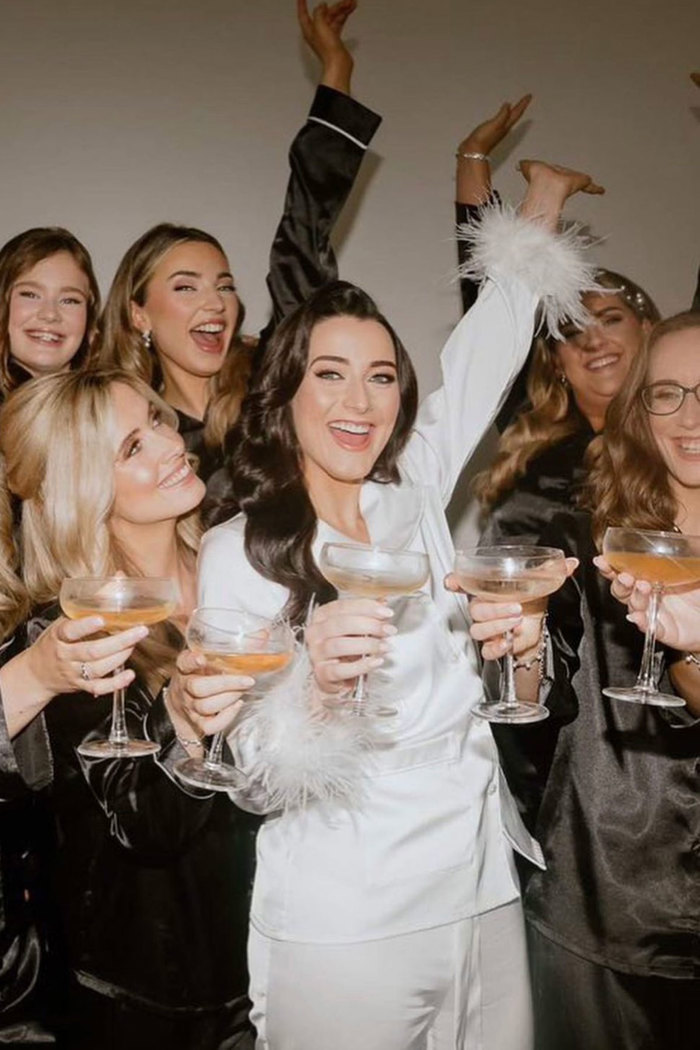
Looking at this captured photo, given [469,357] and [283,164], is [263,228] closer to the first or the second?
[283,164]

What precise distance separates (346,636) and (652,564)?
53 centimetres

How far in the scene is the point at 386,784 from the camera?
1.93 m

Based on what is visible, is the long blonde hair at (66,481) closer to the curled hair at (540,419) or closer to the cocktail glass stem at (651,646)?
the cocktail glass stem at (651,646)

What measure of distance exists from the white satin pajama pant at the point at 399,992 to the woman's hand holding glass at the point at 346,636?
0.50 m

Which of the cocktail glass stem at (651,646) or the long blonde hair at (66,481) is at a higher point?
the long blonde hair at (66,481)

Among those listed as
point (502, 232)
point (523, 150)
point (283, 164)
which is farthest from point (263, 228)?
point (502, 232)

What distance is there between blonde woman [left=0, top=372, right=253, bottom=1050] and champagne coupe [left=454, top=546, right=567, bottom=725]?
42 centimetres

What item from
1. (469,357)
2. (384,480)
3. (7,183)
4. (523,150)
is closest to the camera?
(384,480)

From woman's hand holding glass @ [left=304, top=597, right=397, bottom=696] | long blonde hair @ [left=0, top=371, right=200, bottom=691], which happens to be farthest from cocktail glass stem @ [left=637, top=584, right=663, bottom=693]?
long blonde hair @ [left=0, top=371, right=200, bottom=691]

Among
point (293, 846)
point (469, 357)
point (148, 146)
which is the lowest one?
point (293, 846)

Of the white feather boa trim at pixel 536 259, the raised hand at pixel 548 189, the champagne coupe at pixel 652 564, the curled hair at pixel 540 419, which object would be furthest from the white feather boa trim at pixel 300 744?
the curled hair at pixel 540 419

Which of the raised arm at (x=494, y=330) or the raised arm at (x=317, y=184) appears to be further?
the raised arm at (x=317, y=184)

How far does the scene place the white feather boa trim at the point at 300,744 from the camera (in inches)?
72.6

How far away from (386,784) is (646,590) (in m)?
0.56
